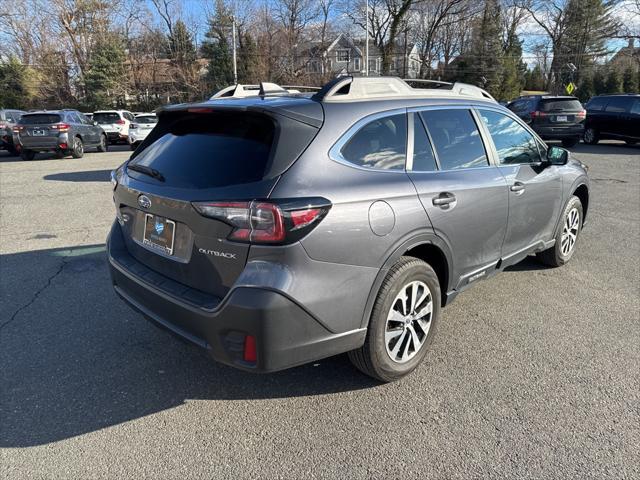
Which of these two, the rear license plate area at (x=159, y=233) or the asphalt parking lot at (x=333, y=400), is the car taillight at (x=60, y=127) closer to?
the asphalt parking lot at (x=333, y=400)

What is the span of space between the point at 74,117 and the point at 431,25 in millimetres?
47288

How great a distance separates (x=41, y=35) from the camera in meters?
45.3

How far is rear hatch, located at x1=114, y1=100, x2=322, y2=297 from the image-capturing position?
240cm

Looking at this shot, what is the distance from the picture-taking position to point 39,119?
15.4 meters

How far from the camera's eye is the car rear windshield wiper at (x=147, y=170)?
9.40 feet

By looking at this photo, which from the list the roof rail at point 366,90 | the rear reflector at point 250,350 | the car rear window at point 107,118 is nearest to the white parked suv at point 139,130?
the car rear window at point 107,118

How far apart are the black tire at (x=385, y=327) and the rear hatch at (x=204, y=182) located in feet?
2.90

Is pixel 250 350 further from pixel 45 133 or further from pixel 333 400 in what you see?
pixel 45 133

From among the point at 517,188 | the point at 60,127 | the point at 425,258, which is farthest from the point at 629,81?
the point at 425,258

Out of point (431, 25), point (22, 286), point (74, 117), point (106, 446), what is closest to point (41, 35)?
point (74, 117)

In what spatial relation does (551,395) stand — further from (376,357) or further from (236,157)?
(236,157)

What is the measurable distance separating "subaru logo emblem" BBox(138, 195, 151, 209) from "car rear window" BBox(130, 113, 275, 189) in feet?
0.50

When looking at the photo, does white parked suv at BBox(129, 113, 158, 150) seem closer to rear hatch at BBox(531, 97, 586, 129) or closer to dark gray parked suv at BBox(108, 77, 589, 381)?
rear hatch at BBox(531, 97, 586, 129)

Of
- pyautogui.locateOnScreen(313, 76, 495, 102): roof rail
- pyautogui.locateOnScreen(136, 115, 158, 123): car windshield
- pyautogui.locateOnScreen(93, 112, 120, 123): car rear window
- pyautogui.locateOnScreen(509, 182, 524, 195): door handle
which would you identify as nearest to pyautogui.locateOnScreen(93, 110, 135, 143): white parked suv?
pyautogui.locateOnScreen(93, 112, 120, 123): car rear window
